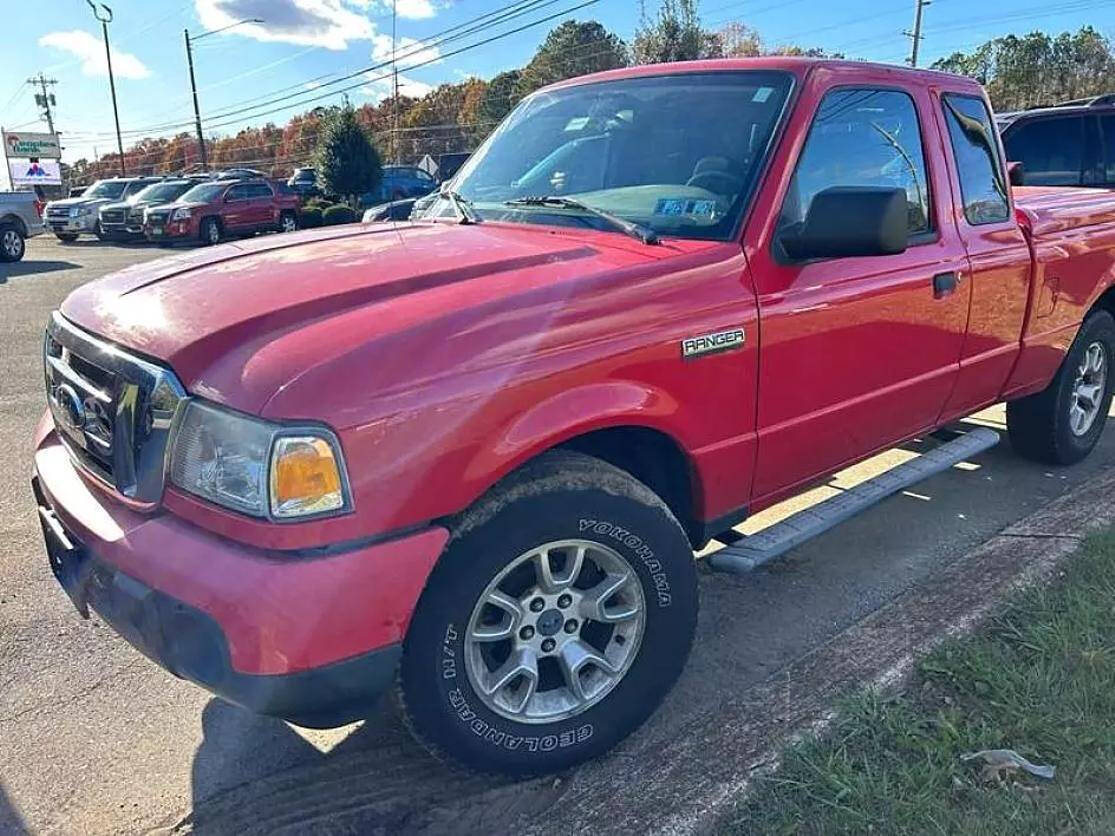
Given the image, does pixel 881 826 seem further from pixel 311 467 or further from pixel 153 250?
pixel 153 250

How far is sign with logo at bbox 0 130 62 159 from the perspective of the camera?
47906 mm

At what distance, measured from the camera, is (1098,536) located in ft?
12.6

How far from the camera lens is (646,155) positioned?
332 cm

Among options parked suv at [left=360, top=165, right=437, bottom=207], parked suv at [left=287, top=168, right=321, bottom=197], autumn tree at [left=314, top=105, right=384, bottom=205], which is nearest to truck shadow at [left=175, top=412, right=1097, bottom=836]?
parked suv at [left=360, top=165, right=437, bottom=207]

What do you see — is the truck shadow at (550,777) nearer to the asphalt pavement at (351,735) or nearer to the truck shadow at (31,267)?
the asphalt pavement at (351,735)

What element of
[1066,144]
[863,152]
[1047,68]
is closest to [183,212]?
[1066,144]

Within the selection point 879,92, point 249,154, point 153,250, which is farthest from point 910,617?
point 249,154

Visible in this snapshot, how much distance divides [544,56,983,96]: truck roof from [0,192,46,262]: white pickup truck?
17.8 m

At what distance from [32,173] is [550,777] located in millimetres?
52582

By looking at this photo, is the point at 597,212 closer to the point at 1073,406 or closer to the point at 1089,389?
the point at 1073,406

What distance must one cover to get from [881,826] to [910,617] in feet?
4.16

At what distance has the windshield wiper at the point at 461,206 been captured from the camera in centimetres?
351

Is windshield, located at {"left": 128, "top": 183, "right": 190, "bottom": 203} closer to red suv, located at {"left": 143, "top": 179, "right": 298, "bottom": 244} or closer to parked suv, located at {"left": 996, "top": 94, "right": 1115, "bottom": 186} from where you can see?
red suv, located at {"left": 143, "top": 179, "right": 298, "bottom": 244}

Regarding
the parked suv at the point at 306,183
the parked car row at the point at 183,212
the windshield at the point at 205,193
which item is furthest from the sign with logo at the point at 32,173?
the windshield at the point at 205,193
